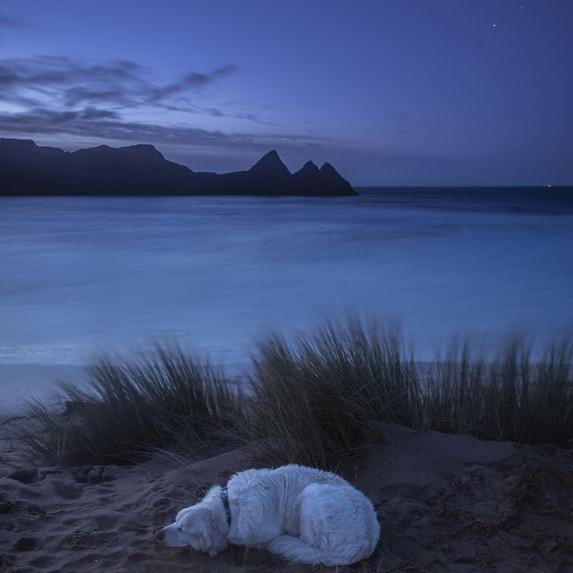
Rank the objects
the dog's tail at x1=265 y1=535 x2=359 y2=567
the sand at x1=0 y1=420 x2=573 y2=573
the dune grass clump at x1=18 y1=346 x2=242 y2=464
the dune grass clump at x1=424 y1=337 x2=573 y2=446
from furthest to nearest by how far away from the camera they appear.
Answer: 1. the dune grass clump at x1=18 y1=346 x2=242 y2=464
2. the dune grass clump at x1=424 y1=337 x2=573 y2=446
3. the sand at x1=0 y1=420 x2=573 y2=573
4. the dog's tail at x1=265 y1=535 x2=359 y2=567

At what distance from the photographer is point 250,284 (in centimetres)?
1509

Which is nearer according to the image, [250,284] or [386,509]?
[386,509]

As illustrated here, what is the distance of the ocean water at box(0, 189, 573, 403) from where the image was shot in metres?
10.2

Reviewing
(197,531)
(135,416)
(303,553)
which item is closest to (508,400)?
(303,553)

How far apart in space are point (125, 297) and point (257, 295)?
8.94ft

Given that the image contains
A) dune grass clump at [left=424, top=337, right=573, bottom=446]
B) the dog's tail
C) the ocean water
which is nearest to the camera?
the dog's tail

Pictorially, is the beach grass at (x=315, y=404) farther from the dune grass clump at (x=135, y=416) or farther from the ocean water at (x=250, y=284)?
the ocean water at (x=250, y=284)

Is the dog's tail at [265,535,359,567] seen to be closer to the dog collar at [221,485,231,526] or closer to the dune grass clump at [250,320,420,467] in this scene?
the dog collar at [221,485,231,526]

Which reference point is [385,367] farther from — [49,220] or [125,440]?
[49,220]

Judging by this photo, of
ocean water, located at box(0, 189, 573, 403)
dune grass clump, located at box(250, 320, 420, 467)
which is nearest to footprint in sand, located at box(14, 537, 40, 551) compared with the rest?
dune grass clump, located at box(250, 320, 420, 467)

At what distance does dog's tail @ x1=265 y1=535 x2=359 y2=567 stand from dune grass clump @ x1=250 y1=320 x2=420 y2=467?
2.97 ft

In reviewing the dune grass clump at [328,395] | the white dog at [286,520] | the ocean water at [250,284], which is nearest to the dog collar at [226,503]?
the white dog at [286,520]

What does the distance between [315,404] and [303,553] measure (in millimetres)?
1320

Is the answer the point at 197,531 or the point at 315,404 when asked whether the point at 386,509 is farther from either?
the point at 197,531
